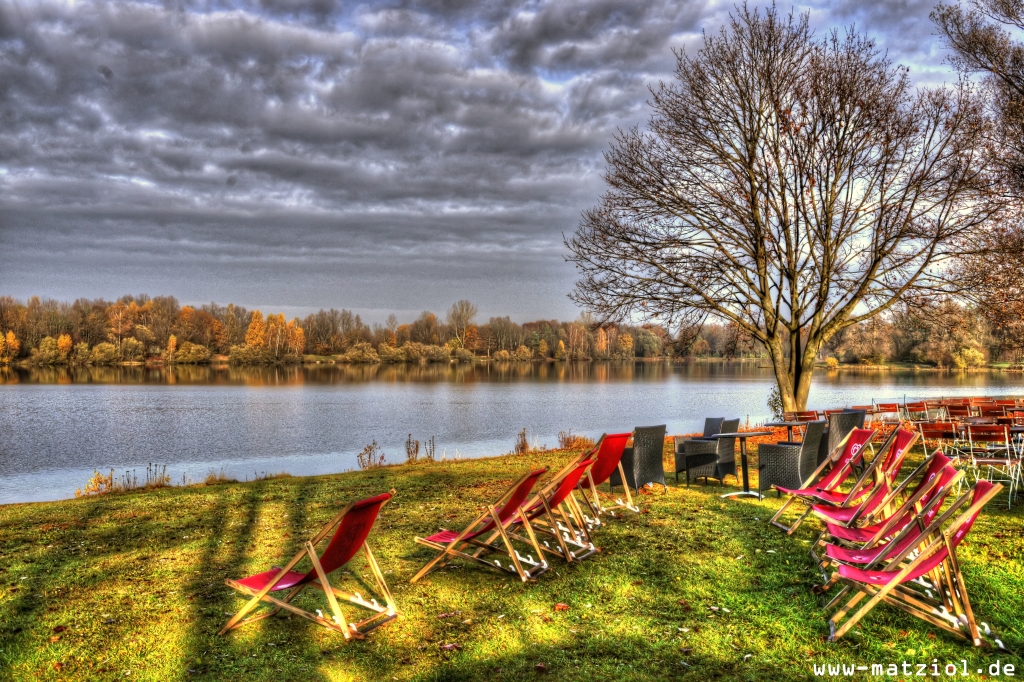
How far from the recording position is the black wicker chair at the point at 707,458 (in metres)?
10.2

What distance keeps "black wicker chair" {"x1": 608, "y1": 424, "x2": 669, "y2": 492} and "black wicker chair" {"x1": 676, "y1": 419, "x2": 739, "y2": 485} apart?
3.09 feet

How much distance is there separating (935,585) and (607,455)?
11.9 ft

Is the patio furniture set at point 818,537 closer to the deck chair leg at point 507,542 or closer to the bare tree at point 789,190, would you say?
the deck chair leg at point 507,542

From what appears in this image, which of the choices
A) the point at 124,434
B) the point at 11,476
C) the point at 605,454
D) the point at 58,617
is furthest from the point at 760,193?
the point at 124,434

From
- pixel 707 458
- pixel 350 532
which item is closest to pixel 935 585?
pixel 350 532

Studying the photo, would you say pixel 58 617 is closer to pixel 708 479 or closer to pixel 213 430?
pixel 708 479

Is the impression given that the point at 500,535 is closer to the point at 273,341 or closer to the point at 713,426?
the point at 713,426

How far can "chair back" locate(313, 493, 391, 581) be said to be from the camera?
4.61m

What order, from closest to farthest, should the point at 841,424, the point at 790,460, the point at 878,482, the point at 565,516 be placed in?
the point at 878,482 < the point at 565,516 < the point at 790,460 < the point at 841,424

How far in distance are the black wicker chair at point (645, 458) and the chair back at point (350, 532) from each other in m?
5.05

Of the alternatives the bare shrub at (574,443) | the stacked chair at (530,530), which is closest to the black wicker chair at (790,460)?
the stacked chair at (530,530)

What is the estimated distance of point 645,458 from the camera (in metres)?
9.35

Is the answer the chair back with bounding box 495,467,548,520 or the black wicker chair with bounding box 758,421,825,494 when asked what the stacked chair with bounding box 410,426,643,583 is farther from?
the black wicker chair with bounding box 758,421,825,494

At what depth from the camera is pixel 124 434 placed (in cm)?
2684
